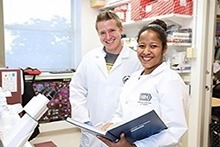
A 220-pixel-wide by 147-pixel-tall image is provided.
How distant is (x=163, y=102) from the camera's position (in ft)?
3.71

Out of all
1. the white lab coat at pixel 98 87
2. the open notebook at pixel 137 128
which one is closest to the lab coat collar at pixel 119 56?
the white lab coat at pixel 98 87

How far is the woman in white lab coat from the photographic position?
110cm

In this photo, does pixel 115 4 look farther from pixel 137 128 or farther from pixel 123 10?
pixel 137 128

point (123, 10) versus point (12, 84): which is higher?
point (123, 10)

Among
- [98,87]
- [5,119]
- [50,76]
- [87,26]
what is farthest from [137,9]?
[5,119]

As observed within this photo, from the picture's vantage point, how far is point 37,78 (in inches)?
115

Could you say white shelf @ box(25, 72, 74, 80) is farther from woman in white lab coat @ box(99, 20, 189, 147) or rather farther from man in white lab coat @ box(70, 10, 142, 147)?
woman in white lab coat @ box(99, 20, 189, 147)

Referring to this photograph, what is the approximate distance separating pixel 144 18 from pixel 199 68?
81 centimetres

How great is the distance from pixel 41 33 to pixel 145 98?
8.32 ft

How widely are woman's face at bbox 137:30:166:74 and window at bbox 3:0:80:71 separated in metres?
2.34

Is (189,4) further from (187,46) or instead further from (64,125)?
(64,125)

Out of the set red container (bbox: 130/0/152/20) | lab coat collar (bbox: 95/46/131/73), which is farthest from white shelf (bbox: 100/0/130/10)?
lab coat collar (bbox: 95/46/131/73)

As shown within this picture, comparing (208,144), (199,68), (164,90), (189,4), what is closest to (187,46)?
(199,68)

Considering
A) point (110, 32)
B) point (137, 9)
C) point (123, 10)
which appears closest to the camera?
→ point (110, 32)
